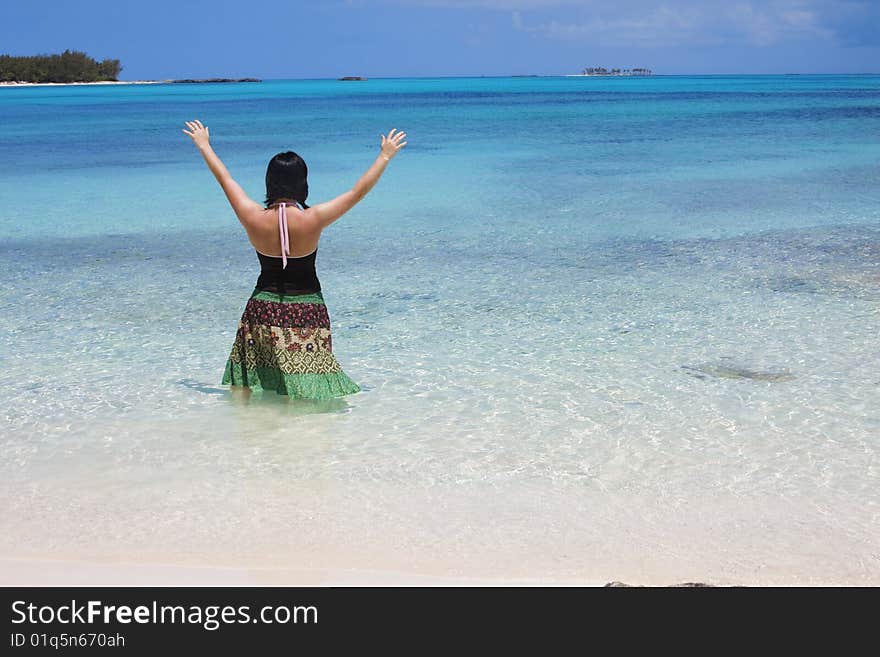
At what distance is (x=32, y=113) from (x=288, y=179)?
48148mm

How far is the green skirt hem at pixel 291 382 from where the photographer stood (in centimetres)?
507

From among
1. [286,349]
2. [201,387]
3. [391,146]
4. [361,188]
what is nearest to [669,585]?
[361,188]

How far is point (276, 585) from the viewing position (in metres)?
3.39

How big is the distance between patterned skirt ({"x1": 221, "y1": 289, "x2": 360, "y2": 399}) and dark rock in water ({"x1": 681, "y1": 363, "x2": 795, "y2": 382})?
2019 millimetres

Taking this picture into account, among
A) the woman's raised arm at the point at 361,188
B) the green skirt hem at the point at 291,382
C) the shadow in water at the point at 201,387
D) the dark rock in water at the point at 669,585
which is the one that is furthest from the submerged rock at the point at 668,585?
the shadow in water at the point at 201,387

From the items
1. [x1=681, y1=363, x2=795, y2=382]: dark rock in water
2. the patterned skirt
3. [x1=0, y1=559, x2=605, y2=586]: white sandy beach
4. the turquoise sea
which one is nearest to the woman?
the patterned skirt

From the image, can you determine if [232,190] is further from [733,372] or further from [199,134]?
[733,372]

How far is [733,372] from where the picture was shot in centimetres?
589

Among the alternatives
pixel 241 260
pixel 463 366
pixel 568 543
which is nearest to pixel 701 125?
pixel 241 260

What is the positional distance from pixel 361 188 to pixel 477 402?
147 cm

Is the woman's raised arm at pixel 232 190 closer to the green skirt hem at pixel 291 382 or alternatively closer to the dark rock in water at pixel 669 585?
the green skirt hem at pixel 291 382

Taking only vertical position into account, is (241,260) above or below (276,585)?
above

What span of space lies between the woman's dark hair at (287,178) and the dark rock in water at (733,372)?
8.25 feet
